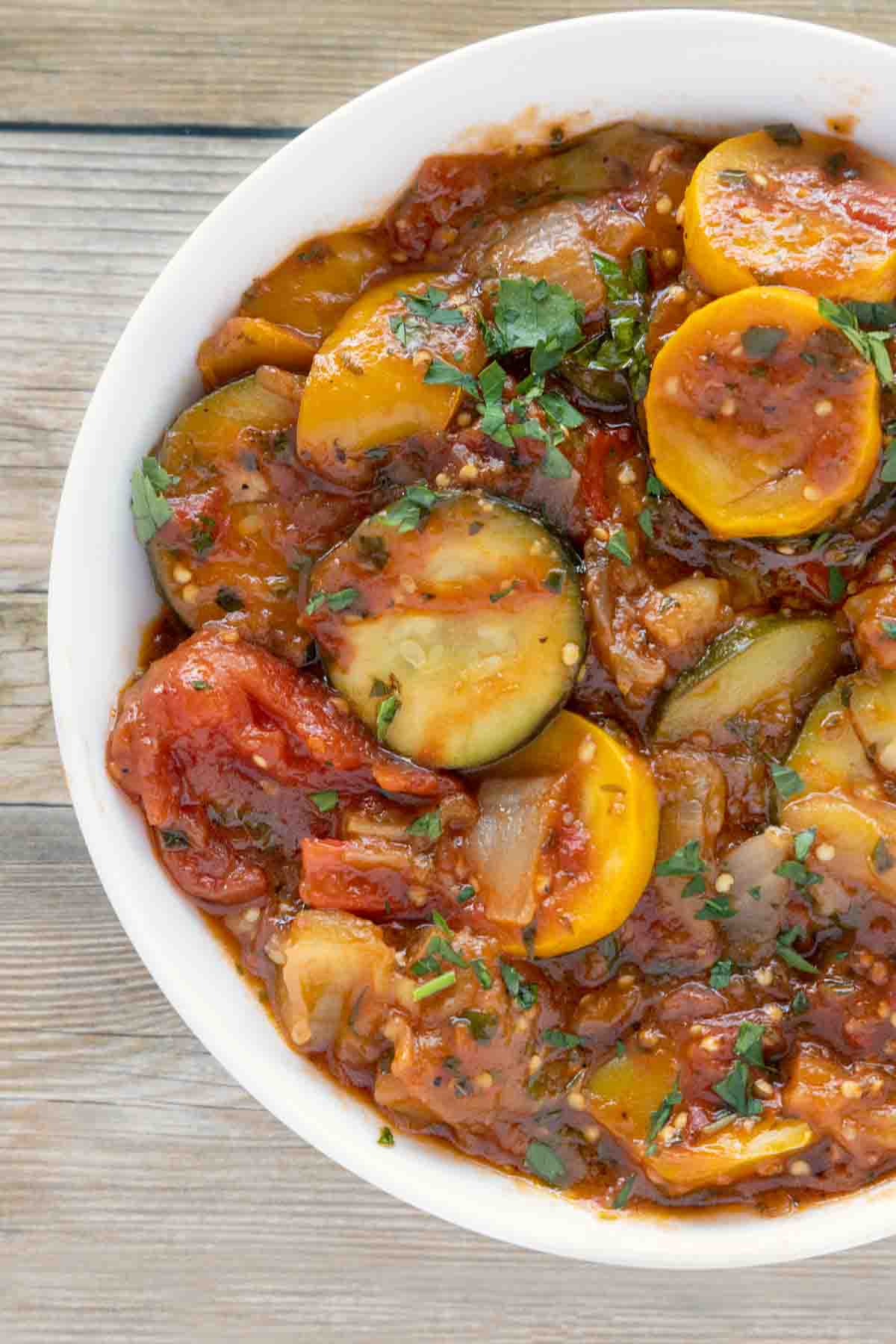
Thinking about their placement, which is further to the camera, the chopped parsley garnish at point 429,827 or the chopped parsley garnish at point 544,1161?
the chopped parsley garnish at point 544,1161

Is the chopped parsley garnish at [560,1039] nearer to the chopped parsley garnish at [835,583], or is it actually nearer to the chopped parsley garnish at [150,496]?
the chopped parsley garnish at [835,583]

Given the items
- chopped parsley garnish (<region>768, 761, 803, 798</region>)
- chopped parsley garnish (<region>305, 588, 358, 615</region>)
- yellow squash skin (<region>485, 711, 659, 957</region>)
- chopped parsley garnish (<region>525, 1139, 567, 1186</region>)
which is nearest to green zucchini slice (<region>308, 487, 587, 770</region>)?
chopped parsley garnish (<region>305, 588, 358, 615</region>)

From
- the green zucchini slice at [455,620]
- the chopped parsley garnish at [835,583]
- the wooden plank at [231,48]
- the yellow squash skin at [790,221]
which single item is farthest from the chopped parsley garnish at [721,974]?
Result: the wooden plank at [231,48]

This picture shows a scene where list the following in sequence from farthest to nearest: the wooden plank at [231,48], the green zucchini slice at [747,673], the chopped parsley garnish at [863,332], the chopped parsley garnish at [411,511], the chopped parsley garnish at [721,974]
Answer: the wooden plank at [231,48] < the chopped parsley garnish at [721,974] < the green zucchini slice at [747,673] < the chopped parsley garnish at [411,511] < the chopped parsley garnish at [863,332]

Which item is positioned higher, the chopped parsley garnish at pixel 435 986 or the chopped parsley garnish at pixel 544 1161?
the chopped parsley garnish at pixel 435 986

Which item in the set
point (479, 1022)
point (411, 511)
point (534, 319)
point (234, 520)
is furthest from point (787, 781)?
point (234, 520)

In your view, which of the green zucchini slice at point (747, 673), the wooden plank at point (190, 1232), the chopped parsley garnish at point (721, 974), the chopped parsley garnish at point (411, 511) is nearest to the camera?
the chopped parsley garnish at point (411, 511)

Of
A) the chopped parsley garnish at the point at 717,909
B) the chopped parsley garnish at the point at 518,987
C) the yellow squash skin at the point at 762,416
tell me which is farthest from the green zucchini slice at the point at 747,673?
the chopped parsley garnish at the point at 518,987

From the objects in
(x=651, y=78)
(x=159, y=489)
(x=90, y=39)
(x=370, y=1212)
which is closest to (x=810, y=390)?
(x=651, y=78)

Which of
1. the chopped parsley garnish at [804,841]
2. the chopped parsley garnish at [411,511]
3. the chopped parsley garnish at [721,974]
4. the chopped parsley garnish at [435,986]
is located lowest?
the chopped parsley garnish at [721,974]
